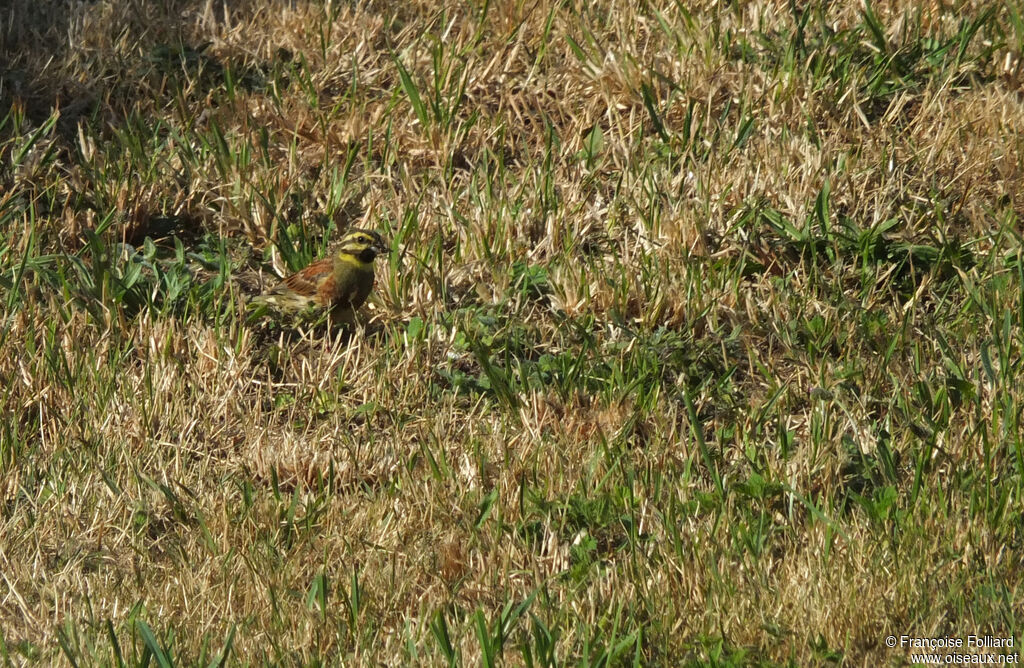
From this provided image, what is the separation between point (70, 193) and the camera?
6469 millimetres

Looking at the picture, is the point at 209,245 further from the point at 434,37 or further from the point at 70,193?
the point at 434,37

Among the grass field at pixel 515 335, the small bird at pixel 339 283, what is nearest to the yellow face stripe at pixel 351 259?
the small bird at pixel 339 283

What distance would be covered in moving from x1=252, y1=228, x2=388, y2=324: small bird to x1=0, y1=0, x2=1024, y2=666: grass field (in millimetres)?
126

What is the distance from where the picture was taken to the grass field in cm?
429

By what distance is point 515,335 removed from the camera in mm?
5738

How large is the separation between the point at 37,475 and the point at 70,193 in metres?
1.92

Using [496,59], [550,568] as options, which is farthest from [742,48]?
[550,568]

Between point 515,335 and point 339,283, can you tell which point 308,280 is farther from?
point 515,335

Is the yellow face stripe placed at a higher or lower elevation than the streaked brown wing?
higher

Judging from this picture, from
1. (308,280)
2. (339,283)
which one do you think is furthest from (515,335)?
(308,280)

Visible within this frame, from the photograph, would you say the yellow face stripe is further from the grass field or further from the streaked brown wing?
the grass field

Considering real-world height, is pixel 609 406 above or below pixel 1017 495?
below

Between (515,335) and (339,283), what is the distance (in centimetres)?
80

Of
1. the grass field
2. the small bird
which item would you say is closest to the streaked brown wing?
the small bird
